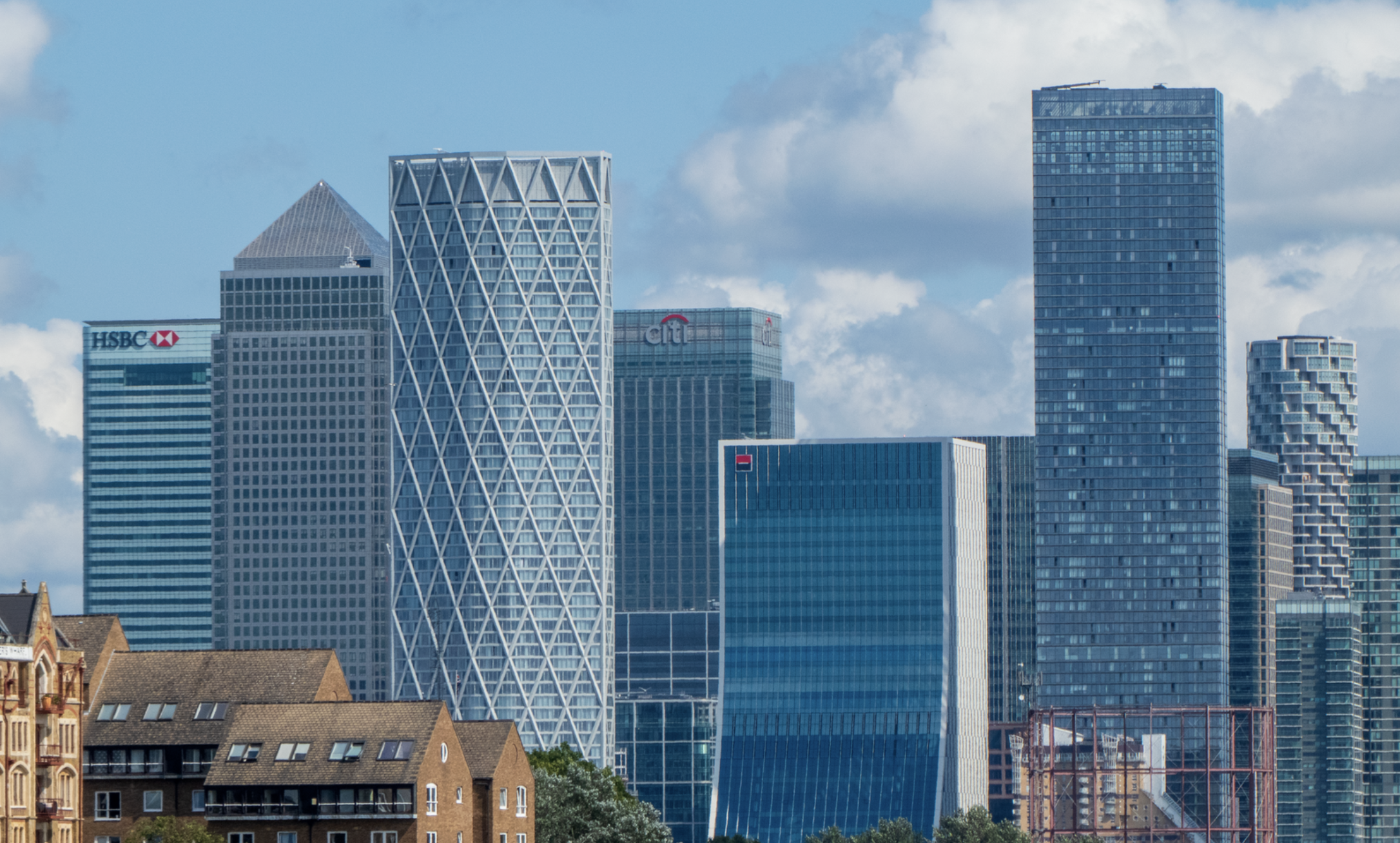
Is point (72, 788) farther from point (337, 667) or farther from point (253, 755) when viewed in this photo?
point (337, 667)

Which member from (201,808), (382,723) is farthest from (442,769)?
(201,808)

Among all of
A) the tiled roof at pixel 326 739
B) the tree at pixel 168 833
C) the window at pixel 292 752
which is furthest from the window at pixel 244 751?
the tree at pixel 168 833

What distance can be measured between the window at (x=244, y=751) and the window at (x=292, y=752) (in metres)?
1.35

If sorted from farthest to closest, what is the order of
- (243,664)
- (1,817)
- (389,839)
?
1. (243,664)
2. (389,839)
3. (1,817)

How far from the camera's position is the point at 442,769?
182500 mm

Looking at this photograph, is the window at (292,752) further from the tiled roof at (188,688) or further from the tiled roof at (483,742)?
the tiled roof at (483,742)

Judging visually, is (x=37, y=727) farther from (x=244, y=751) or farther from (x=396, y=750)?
(x=396, y=750)

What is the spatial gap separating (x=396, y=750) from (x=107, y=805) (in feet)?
65.8

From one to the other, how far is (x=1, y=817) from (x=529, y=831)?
44.1m

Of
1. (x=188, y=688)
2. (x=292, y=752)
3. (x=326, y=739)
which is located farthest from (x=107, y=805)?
(x=326, y=739)

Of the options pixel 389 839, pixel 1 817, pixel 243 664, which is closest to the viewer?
pixel 1 817

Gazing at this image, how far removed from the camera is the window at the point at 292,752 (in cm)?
17925

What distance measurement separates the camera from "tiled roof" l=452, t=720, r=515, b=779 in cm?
19150

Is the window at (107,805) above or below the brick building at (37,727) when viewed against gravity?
below
